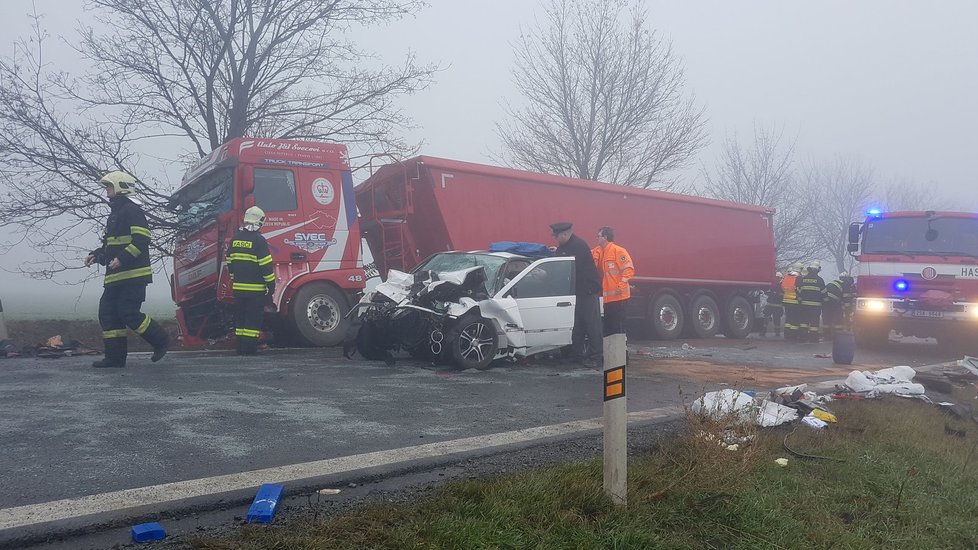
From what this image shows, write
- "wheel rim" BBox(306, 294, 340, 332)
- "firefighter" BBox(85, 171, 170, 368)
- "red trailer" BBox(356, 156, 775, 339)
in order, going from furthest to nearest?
"red trailer" BBox(356, 156, 775, 339) < "wheel rim" BBox(306, 294, 340, 332) < "firefighter" BBox(85, 171, 170, 368)

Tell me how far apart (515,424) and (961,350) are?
11292mm

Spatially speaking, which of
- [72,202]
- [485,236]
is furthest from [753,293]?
[72,202]

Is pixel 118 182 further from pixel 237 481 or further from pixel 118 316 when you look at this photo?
pixel 237 481

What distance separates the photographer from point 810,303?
15.3 m

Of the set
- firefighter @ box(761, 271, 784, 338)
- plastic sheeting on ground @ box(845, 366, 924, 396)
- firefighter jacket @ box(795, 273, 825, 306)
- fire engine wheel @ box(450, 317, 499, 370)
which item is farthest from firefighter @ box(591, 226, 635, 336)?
firefighter @ box(761, 271, 784, 338)

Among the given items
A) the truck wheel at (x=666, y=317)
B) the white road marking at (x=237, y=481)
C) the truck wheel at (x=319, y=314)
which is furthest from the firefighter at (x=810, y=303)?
the white road marking at (x=237, y=481)

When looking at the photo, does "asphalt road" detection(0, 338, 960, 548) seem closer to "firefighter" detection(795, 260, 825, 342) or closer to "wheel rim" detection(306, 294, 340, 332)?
"wheel rim" detection(306, 294, 340, 332)

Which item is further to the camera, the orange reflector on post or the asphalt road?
the asphalt road

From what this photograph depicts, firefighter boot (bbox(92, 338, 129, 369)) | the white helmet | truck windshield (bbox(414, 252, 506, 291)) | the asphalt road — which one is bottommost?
the asphalt road

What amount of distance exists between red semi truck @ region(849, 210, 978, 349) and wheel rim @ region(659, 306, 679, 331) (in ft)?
10.8

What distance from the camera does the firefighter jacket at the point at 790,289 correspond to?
51.1 feet

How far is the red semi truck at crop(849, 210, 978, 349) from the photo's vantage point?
12.2m

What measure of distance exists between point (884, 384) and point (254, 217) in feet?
24.4

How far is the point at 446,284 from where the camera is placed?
828 cm
